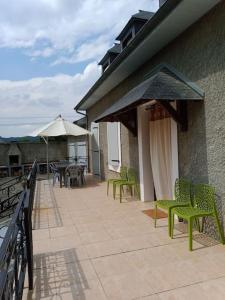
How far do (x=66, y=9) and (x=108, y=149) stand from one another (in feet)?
22.2

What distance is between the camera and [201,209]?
16.3ft

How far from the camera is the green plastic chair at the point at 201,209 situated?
448cm

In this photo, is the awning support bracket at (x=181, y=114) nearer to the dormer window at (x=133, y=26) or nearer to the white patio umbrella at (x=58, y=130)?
the dormer window at (x=133, y=26)

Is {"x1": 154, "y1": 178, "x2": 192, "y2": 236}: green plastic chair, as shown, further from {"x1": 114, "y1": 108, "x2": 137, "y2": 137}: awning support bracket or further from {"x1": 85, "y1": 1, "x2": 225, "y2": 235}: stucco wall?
{"x1": 114, "y1": 108, "x2": 137, "y2": 137}: awning support bracket

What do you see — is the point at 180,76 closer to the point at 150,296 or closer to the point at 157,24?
the point at 157,24

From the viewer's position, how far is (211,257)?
420 cm

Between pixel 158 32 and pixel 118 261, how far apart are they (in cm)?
463

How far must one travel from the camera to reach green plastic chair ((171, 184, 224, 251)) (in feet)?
14.7

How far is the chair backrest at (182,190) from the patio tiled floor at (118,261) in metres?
0.69

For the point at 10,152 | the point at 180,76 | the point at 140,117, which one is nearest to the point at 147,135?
the point at 140,117

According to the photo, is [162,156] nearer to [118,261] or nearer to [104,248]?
[104,248]

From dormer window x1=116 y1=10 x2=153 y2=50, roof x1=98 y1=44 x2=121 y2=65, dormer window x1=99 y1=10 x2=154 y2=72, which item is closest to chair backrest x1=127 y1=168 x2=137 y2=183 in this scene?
dormer window x1=99 y1=10 x2=154 y2=72

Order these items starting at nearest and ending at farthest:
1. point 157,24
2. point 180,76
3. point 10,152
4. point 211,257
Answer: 1. point 211,257
2. point 157,24
3. point 180,76
4. point 10,152

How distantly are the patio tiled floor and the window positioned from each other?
426cm
